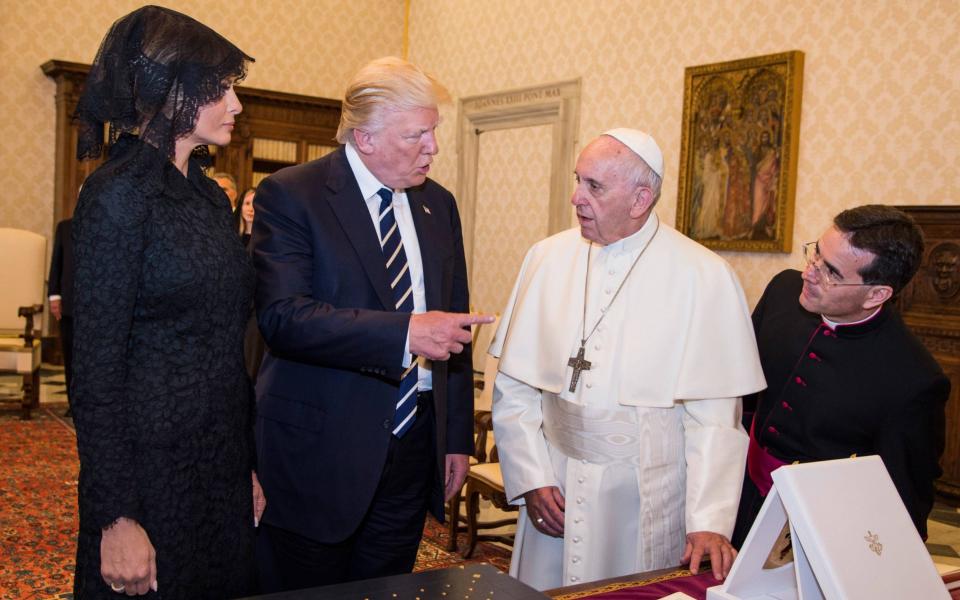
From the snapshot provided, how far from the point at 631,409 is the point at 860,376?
636mm

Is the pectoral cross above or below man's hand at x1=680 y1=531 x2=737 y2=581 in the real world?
above

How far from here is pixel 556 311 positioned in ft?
9.21

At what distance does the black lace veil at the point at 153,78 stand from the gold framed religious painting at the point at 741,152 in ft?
20.6

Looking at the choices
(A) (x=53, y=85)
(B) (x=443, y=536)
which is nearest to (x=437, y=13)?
(A) (x=53, y=85)

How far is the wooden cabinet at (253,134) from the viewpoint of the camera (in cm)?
995

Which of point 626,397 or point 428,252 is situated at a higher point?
point 428,252

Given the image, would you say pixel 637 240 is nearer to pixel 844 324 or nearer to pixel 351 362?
pixel 844 324

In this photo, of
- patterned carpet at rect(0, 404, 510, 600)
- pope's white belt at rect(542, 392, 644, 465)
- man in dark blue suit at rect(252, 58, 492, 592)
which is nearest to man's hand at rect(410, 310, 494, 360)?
man in dark blue suit at rect(252, 58, 492, 592)

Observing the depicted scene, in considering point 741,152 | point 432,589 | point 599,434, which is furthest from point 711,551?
point 741,152

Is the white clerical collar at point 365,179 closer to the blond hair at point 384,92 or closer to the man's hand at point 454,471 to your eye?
the blond hair at point 384,92

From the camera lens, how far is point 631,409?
2.60 metres

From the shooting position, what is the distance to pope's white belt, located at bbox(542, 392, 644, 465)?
258 centimetres

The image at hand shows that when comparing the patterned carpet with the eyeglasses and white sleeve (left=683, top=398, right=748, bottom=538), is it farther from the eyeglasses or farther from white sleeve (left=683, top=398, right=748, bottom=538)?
the eyeglasses

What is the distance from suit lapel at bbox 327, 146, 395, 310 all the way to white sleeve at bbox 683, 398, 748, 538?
0.94 meters
